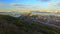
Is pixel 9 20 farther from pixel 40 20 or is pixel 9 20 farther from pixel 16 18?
pixel 40 20

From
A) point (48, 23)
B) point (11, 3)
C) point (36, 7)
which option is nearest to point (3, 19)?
point (11, 3)

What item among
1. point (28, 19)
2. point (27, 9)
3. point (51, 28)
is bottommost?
point (51, 28)

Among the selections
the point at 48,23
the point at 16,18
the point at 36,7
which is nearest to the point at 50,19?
the point at 48,23

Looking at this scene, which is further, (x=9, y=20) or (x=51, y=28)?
(x=9, y=20)

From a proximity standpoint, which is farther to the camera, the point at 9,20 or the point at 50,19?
the point at 9,20

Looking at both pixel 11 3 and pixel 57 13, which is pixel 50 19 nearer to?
pixel 57 13

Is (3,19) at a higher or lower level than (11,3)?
lower
